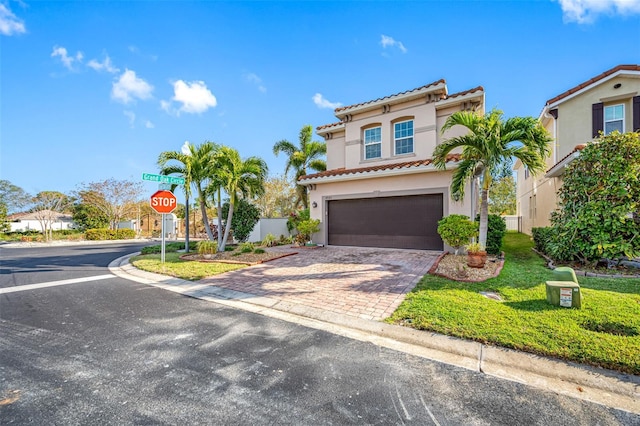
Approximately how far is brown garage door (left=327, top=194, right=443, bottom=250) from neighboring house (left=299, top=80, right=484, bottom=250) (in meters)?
0.04

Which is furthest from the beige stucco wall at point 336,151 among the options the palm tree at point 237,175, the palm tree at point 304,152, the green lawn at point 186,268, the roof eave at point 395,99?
the green lawn at point 186,268

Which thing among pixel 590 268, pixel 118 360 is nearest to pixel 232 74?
pixel 118 360

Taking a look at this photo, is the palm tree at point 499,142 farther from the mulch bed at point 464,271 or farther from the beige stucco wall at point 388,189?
the beige stucco wall at point 388,189

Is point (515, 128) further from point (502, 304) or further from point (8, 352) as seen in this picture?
point (8, 352)

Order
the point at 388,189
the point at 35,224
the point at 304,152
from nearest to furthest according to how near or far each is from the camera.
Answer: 1. the point at 388,189
2. the point at 304,152
3. the point at 35,224

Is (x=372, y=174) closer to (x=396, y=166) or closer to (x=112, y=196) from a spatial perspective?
(x=396, y=166)

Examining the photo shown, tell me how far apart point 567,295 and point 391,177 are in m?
7.89

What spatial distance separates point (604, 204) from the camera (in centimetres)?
695

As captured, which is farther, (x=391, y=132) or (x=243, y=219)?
(x=243, y=219)

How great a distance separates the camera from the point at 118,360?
3.33 m

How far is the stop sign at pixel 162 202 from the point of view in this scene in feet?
30.5

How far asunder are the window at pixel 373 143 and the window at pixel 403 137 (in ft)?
2.53

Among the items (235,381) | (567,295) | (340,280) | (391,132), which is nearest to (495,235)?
(567,295)

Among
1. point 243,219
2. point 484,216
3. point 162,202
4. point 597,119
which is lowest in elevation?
point 243,219
